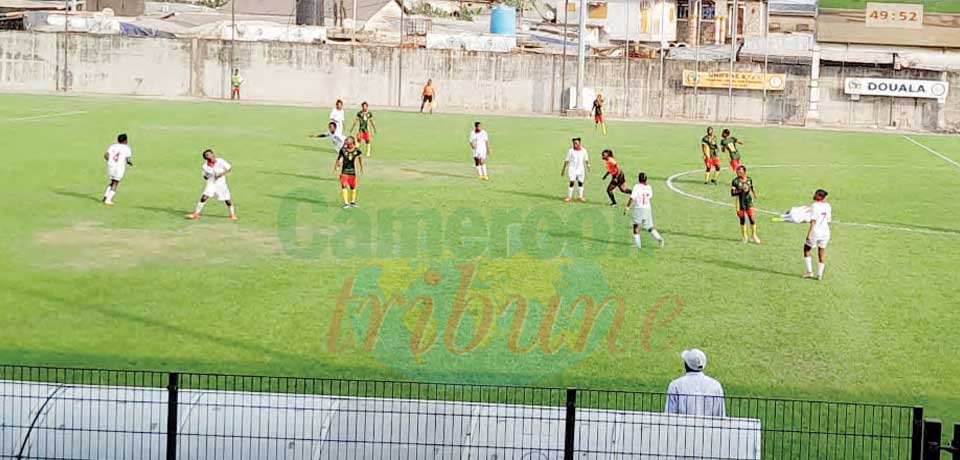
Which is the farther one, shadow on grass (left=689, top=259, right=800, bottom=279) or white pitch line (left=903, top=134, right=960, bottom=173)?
white pitch line (left=903, top=134, right=960, bottom=173)

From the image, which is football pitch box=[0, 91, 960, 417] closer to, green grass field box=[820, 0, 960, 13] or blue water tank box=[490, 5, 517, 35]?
green grass field box=[820, 0, 960, 13]

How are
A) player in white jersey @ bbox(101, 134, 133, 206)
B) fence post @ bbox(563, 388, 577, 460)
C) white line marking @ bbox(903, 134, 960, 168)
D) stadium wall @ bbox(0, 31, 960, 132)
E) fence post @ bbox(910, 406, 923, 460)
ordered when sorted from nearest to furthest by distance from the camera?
1. fence post @ bbox(563, 388, 577, 460)
2. fence post @ bbox(910, 406, 923, 460)
3. player in white jersey @ bbox(101, 134, 133, 206)
4. white line marking @ bbox(903, 134, 960, 168)
5. stadium wall @ bbox(0, 31, 960, 132)

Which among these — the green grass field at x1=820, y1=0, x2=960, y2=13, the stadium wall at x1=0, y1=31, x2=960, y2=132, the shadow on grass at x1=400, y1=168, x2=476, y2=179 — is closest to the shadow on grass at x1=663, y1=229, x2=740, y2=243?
the shadow on grass at x1=400, y1=168, x2=476, y2=179

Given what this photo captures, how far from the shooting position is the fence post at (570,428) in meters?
10.7

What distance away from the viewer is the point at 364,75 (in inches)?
2709

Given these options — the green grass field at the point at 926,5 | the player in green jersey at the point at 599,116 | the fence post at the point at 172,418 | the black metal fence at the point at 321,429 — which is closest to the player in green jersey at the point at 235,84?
the player in green jersey at the point at 599,116

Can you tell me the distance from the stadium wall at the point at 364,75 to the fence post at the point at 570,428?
57607 mm

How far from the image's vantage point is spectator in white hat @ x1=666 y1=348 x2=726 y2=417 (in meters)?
12.8

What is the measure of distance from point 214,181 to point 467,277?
8.04 metres

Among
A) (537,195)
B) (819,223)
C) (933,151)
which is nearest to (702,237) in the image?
(819,223)

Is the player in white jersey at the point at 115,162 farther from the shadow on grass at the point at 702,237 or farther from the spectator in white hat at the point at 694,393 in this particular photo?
the spectator in white hat at the point at 694,393

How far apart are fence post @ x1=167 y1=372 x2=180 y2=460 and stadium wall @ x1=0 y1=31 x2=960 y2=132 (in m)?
57.7

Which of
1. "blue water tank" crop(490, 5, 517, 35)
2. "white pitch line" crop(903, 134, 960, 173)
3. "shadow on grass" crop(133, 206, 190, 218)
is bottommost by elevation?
→ "shadow on grass" crop(133, 206, 190, 218)

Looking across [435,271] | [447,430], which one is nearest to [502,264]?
[435,271]
